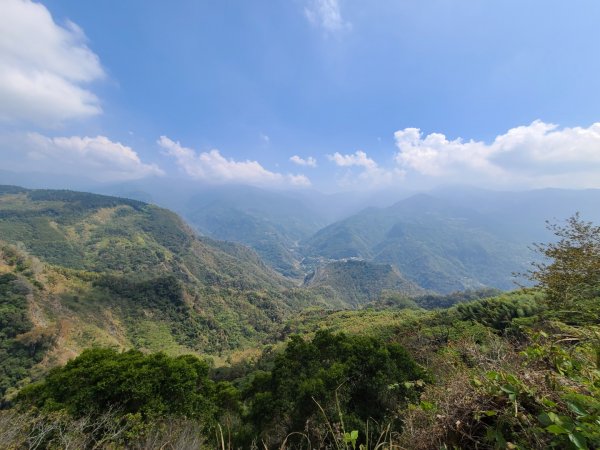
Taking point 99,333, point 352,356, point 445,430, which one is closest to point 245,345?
point 99,333

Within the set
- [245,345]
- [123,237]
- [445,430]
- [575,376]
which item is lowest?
[245,345]

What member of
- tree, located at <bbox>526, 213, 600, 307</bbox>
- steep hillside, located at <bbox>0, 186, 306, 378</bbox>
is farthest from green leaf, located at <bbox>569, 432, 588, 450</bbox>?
steep hillside, located at <bbox>0, 186, 306, 378</bbox>

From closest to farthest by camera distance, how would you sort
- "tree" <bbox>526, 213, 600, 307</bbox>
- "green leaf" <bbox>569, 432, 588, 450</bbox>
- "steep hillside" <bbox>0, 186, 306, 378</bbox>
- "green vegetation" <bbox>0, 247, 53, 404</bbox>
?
"green leaf" <bbox>569, 432, 588, 450</bbox>, "tree" <bbox>526, 213, 600, 307</bbox>, "green vegetation" <bbox>0, 247, 53, 404</bbox>, "steep hillside" <bbox>0, 186, 306, 378</bbox>

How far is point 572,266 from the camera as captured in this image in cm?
643

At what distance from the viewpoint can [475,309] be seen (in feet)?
80.1

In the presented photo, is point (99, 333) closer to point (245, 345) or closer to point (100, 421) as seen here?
point (245, 345)

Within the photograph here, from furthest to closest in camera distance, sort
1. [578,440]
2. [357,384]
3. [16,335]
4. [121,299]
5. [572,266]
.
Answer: [121,299] < [16,335] < [357,384] < [572,266] < [578,440]

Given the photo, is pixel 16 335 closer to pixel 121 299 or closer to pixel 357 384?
pixel 121 299

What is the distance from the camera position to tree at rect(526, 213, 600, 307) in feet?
19.9

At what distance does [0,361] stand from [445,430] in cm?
6799

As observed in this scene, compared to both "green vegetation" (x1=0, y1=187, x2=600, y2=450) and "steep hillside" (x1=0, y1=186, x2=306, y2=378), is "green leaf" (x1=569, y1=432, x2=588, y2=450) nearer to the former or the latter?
"green vegetation" (x1=0, y1=187, x2=600, y2=450)

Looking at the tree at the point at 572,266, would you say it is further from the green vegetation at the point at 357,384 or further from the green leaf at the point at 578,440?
the green leaf at the point at 578,440

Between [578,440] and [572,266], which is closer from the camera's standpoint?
[578,440]

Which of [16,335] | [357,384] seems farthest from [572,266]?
[16,335]
